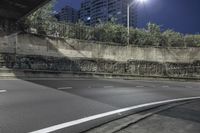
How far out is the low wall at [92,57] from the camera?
21281mm

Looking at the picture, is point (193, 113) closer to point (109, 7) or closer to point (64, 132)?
point (64, 132)

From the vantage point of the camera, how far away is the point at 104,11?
4525 centimetres

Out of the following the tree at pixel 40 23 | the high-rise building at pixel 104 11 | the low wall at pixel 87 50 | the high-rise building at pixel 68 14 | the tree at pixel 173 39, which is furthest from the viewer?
the high-rise building at pixel 68 14

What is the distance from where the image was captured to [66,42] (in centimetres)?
2578

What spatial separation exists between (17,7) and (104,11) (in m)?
24.6

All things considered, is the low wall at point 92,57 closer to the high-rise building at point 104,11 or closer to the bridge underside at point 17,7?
the bridge underside at point 17,7

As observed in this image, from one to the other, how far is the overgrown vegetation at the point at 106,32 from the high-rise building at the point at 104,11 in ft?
18.8

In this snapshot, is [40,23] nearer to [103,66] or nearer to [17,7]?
[17,7]

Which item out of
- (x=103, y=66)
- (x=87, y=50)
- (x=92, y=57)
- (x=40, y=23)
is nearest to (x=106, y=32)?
(x=87, y=50)

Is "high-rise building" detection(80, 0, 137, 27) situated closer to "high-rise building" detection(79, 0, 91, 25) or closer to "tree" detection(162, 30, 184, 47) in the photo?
"high-rise building" detection(79, 0, 91, 25)

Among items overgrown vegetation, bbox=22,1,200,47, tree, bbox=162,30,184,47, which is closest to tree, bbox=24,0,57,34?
overgrown vegetation, bbox=22,1,200,47

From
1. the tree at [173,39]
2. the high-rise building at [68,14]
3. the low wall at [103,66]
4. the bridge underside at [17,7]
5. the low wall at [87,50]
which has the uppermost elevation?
the high-rise building at [68,14]

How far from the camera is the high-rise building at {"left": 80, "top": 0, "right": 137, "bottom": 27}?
4199 centimetres

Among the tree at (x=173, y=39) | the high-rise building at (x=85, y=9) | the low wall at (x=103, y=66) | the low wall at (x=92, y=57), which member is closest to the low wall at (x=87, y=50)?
the low wall at (x=92, y=57)
